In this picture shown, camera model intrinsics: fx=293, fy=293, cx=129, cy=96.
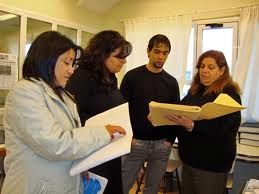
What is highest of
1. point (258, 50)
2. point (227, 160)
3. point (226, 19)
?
point (226, 19)

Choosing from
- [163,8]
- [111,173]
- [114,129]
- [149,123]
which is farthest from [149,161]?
[163,8]

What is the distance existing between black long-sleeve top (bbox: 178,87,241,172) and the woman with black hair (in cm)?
→ 78

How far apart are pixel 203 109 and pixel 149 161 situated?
828 millimetres

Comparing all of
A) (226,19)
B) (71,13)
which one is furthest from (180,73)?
(71,13)

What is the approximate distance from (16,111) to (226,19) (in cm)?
262

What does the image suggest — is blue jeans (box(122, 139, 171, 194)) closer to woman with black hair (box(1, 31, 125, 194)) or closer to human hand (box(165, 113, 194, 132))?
human hand (box(165, 113, 194, 132))

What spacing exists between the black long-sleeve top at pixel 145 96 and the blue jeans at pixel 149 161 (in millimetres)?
52

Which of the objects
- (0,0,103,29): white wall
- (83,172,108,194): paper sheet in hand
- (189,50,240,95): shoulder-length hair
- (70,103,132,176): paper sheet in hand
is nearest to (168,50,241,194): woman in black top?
(189,50,240,95): shoulder-length hair

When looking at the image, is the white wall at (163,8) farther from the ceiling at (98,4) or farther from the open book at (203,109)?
the open book at (203,109)

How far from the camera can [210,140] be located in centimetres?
163

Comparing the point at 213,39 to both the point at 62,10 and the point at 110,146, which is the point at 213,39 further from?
the point at 110,146

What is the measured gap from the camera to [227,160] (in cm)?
163

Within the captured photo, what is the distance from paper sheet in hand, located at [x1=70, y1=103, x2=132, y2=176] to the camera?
39.4 inches

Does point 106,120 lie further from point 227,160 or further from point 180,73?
point 180,73
